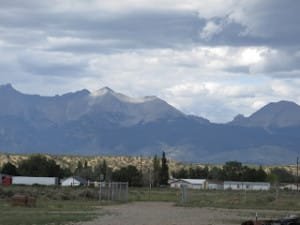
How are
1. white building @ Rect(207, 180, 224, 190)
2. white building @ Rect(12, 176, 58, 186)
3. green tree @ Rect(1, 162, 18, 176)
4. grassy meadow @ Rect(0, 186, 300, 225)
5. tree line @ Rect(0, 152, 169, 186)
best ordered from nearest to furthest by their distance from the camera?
grassy meadow @ Rect(0, 186, 300, 225) → white building @ Rect(12, 176, 58, 186) → tree line @ Rect(0, 152, 169, 186) → green tree @ Rect(1, 162, 18, 176) → white building @ Rect(207, 180, 224, 190)

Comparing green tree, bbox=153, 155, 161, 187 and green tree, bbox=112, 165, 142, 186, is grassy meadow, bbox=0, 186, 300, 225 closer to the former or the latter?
green tree, bbox=112, 165, 142, 186

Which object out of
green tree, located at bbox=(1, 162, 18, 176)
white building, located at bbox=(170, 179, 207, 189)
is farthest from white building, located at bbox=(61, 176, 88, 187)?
white building, located at bbox=(170, 179, 207, 189)

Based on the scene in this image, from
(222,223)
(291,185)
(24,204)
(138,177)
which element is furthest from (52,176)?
(222,223)

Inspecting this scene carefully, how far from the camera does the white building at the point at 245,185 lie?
562 ft

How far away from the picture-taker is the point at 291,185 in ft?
591

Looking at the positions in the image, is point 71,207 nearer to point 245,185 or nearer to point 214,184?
point 245,185

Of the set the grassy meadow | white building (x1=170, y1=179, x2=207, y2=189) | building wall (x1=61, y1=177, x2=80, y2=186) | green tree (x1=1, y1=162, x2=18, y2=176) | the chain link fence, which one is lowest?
the grassy meadow

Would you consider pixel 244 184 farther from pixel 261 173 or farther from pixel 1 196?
pixel 1 196

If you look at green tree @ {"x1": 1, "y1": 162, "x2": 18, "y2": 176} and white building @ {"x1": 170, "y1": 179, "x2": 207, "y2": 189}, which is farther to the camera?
white building @ {"x1": 170, "y1": 179, "x2": 207, "y2": 189}

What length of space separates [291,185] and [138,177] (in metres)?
40.4

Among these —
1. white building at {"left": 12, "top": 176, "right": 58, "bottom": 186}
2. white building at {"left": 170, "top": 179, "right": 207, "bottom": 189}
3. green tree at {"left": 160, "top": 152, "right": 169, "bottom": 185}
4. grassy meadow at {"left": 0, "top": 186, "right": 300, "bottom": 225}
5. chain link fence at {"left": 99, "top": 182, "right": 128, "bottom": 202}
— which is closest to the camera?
grassy meadow at {"left": 0, "top": 186, "right": 300, "bottom": 225}

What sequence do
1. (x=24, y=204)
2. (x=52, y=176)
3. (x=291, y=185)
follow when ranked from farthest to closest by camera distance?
(x=291, y=185) < (x=52, y=176) < (x=24, y=204)

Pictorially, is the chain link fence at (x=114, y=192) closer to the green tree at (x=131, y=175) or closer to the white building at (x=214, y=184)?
the green tree at (x=131, y=175)

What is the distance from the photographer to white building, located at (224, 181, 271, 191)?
17138cm
